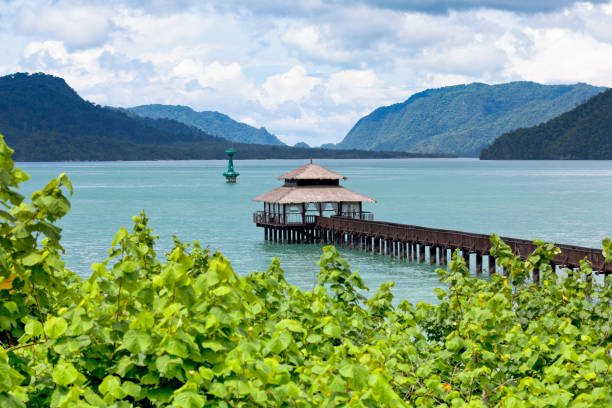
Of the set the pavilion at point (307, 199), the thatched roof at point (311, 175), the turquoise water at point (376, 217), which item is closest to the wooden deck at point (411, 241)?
the pavilion at point (307, 199)

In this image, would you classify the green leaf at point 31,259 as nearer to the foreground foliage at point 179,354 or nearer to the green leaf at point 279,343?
the foreground foliage at point 179,354

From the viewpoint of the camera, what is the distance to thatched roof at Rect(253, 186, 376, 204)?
157ft

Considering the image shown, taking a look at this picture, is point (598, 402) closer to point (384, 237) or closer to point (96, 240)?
point (384, 237)

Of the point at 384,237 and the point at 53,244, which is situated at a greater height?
the point at 53,244

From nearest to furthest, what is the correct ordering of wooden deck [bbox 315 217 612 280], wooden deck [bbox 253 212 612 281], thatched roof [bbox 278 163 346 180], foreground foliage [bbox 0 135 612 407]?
foreground foliage [bbox 0 135 612 407] → wooden deck [bbox 315 217 612 280] → wooden deck [bbox 253 212 612 281] → thatched roof [bbox 278 163 346 180]

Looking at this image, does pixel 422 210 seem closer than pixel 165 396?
No

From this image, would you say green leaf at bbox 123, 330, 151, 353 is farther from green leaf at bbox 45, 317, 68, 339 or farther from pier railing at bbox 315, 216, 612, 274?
pier railing at bbox 315, 216, 612, 274

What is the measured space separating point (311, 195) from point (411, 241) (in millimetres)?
10786

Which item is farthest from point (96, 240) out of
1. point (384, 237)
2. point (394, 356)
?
point (394, 356)

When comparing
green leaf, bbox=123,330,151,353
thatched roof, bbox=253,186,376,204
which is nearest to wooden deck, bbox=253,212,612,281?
thatched roof, bbox=253,186,376,204

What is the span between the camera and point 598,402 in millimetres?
6094

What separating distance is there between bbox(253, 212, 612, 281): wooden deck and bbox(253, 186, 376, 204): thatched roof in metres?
1.49

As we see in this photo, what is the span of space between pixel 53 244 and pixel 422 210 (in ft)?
269

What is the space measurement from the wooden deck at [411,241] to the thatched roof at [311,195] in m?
1.49
